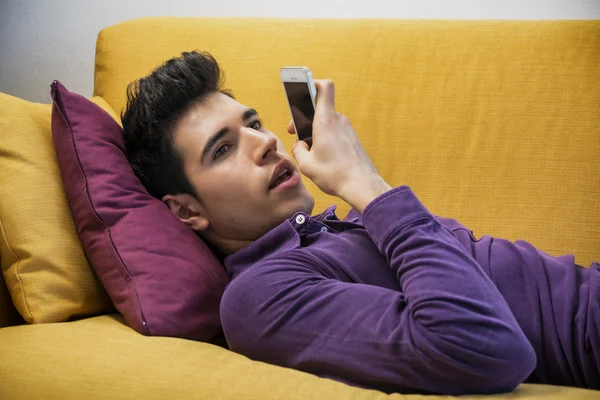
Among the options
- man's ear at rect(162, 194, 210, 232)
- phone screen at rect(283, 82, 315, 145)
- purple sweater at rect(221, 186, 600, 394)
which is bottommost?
man's ear at rect(162, 194, 210, 232)

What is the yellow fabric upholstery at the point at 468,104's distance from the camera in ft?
5.23

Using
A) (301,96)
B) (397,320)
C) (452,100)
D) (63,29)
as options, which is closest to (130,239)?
(301,96)

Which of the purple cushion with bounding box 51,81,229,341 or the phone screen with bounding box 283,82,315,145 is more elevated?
the phone screen with bounding box 283,82,315,145

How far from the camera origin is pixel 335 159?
1.26 metres

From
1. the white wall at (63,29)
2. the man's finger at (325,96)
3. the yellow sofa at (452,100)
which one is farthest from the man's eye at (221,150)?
the white wall at (63,29)

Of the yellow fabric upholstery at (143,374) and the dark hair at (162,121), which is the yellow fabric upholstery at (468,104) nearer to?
the dark hair at (162,121)

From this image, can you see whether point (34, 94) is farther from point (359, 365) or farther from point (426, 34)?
point (359, 365)

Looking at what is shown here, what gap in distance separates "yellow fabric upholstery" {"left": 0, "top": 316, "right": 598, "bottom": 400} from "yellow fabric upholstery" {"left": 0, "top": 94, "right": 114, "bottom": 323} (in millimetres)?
92

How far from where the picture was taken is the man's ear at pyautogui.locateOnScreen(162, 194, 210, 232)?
1.46m

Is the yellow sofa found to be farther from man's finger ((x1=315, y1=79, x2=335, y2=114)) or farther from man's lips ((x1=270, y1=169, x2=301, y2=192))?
man's finger ((x1=315, y1=79, x2=335, y2=114))

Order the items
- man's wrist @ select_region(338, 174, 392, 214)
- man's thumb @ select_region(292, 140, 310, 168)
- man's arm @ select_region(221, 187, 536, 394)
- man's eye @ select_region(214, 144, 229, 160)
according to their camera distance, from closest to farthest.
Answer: man's arm @ select_region(221, 187, 536, 394) < man's wrist @ select_region(338, 174, 392, 214) < man's thumb @ select_region(292, 140, 310, 168) < man's eye @ select_region(214, 144, 229, 160)

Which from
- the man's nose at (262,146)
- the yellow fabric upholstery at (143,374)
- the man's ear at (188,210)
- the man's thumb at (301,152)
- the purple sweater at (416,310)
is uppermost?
the man's thumb at (301,152)

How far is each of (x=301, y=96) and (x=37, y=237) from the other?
51cm

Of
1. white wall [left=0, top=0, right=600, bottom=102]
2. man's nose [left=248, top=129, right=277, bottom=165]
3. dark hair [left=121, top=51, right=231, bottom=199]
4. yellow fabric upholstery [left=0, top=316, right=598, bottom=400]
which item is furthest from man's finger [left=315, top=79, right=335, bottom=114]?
white wall [left=0, top=0, right=600, bottom=102]
